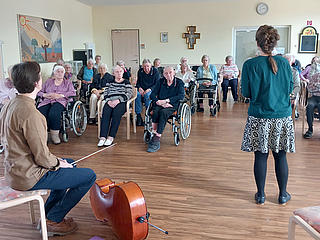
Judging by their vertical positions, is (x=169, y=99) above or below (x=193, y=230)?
above

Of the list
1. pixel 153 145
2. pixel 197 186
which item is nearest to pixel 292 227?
pixel 197 186

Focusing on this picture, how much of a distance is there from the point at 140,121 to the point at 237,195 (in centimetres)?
312

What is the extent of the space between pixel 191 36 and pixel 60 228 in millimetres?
9217

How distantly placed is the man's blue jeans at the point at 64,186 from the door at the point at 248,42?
9.19 m

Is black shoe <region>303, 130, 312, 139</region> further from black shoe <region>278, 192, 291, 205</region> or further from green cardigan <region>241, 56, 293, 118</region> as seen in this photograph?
green cardigan <region>241, 56, 293, 118</region>

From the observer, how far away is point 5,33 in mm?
6887

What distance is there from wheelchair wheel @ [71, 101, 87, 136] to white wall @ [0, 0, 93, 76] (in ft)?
8.91

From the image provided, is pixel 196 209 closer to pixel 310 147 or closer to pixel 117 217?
pixel 117 217

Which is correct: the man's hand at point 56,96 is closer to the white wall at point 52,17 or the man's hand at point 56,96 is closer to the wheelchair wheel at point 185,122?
the wheelchair wheel at point 185,122

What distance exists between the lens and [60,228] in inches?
92.7

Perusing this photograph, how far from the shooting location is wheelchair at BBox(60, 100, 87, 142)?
489cm

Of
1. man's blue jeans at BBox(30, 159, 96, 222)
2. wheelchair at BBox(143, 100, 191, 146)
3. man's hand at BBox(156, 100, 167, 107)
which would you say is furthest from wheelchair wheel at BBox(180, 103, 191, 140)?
man's blue jeans at BBox(30, 159, 96, 222)

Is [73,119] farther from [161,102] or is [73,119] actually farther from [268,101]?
[268,101]

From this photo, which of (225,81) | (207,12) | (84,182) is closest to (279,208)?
(84,182)
